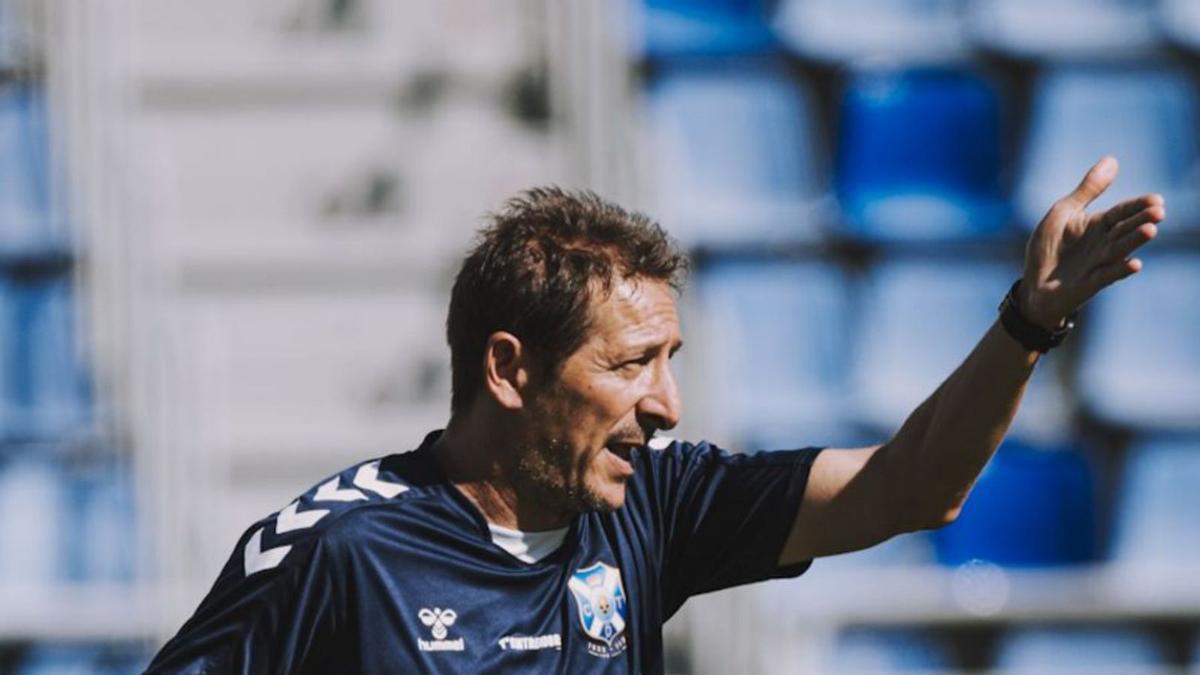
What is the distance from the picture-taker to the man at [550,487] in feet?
9.40

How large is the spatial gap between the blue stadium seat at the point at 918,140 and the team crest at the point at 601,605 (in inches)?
203

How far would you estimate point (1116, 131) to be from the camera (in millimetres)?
8258

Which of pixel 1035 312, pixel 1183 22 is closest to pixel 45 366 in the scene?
pixel 1183 22

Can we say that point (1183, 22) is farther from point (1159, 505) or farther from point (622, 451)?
point (622, 451)

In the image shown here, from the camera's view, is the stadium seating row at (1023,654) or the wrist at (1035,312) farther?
the stadium seating row at (1023,654)

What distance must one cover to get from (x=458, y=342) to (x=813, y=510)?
551mm

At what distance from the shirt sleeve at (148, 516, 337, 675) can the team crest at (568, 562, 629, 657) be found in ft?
1.17

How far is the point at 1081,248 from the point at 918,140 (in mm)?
5433

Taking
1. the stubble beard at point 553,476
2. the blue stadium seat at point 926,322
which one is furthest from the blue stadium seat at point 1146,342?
the stubble beard at point 553,476

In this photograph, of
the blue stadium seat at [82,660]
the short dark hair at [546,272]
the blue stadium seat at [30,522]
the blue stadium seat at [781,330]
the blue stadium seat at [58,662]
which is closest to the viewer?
the short dark hair at [546,272]

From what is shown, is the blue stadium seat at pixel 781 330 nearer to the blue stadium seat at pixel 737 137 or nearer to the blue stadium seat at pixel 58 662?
the blue stadium seat at pixel 737 137

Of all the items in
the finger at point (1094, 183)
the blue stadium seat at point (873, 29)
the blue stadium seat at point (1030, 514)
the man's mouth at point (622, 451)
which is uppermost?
the blue stadium seat at point (873, 29)

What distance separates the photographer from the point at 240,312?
7.57 metres

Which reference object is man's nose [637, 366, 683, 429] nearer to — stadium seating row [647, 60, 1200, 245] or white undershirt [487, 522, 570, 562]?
white undershirt [487, 522, 570, 562]
